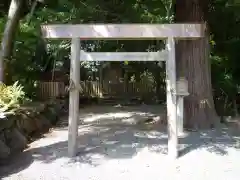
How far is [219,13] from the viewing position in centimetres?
1027

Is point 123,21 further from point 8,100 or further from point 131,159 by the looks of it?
point 131,159

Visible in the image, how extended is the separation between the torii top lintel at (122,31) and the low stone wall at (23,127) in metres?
1.98

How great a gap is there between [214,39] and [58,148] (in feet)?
27.4

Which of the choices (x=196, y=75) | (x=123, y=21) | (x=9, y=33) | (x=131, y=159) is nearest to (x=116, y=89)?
(x=123, y=21)

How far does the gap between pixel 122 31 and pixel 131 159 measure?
228cm

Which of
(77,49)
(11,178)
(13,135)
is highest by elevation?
(77,49)

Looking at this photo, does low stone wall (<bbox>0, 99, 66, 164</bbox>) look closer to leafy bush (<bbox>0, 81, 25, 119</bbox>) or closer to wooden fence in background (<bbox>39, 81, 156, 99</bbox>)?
leafy bush (<bbox>0, 81, 25, 119</bbox>)

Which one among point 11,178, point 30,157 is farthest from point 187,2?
point 11,178

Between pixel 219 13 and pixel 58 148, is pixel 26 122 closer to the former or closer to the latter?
pixel 58 148

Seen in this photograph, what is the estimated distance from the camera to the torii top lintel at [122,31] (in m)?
5.64

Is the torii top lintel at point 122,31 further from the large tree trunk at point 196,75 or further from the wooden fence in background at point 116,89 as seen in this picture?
the wooden fence in background at point 116,89

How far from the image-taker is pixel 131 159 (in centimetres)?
569

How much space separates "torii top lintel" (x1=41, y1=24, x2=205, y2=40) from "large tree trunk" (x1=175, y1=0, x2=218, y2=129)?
193cm

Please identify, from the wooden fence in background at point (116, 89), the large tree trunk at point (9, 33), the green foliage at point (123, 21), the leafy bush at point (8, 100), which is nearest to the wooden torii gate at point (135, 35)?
the leafy bush at point (8, 100)
